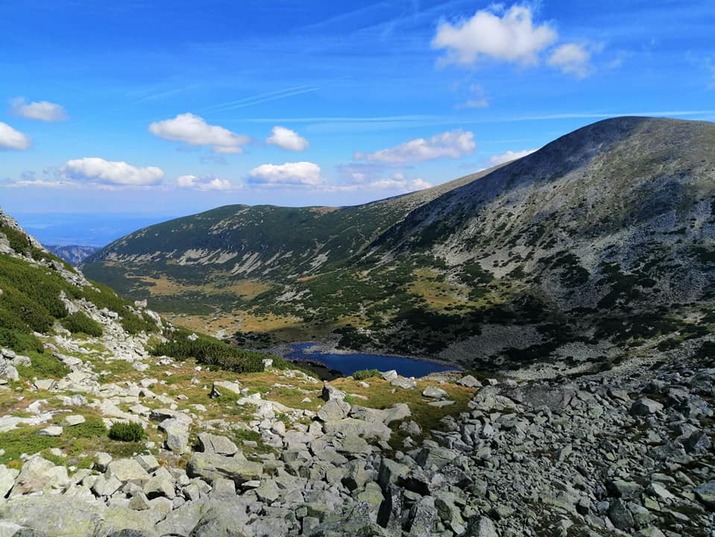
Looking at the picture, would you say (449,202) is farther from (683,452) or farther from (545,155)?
(683,452)

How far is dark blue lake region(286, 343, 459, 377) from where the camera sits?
77438 millimetres

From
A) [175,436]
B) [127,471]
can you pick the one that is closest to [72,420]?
[175,436]

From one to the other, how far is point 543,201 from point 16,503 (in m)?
157

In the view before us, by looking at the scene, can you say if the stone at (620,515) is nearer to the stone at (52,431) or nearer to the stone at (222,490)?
the stone at (222,490)

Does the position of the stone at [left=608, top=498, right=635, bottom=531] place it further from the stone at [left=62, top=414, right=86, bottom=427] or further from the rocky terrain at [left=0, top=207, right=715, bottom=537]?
the stone at [left=62, top=414, right=86, bottom=427]

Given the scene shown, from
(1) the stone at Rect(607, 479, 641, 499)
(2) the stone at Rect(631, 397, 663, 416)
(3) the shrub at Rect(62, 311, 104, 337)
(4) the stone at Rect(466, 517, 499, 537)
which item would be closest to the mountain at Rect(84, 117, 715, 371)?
(2) the stone at Rect(631, 397, 663, 416)

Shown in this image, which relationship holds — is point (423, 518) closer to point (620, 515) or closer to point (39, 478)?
point (620, 515)

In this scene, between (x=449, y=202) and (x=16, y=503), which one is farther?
(x=449, y=202)

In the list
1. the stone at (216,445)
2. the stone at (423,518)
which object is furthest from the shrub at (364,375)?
the stone at (423,518)

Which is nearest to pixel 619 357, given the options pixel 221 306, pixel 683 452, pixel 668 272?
pixel 668 272

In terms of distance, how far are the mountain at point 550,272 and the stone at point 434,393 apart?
51.0m

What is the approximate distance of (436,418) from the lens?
21.7 meters

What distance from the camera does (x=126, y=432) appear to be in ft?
45.2

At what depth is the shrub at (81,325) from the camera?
27.7 meters
